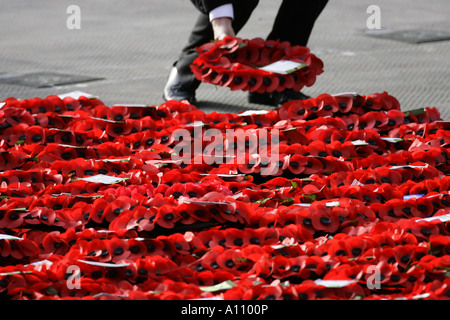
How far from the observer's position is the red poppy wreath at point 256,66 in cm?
266

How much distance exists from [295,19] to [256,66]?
84 centimetres

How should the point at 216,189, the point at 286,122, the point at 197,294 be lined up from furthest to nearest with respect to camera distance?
the point at 286,122 < the point at 216,189 < the point at 197,294

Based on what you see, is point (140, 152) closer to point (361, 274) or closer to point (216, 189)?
point (216, 189)

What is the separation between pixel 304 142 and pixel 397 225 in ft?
2.36

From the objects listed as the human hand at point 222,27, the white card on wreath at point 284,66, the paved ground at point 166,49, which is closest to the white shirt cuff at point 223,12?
the human hand at point 222,27

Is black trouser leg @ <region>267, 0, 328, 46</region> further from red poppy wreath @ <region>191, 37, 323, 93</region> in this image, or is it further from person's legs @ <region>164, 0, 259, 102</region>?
red poppy wreath @ <region>191, 37, 323, 93</region>

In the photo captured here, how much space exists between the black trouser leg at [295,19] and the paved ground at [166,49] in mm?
427

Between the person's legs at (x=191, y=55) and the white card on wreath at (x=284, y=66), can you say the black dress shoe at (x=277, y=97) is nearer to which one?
the person's legs at (x=191, y=55)

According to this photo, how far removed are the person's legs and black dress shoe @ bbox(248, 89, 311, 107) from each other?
1.06 ft

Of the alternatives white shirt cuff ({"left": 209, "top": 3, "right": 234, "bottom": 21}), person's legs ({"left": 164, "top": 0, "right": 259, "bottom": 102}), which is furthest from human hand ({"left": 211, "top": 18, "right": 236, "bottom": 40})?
person's legs ({"left": 164, "top": 0, "right": 259, "bottom": 102})

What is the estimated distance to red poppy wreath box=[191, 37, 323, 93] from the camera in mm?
2656

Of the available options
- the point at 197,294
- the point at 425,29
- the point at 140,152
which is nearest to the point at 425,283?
the point at 197,294

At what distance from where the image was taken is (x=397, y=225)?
68.1 inches

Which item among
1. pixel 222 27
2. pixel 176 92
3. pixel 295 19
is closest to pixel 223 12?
pixel 222 27
